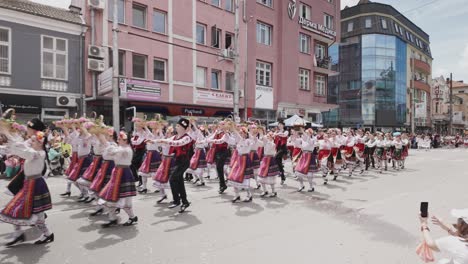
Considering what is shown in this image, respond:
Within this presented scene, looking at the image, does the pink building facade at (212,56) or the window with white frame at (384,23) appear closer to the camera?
the pink building facade at (212,56)

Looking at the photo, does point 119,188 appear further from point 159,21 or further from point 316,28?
point 316,28

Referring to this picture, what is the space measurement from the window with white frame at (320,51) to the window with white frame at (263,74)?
22.6 ft

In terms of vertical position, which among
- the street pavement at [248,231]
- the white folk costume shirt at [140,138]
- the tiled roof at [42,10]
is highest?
the tiled roof at [42,10]

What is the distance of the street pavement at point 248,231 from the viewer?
4.93 metres

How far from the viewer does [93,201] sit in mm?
8180

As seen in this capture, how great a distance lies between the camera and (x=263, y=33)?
26391mm

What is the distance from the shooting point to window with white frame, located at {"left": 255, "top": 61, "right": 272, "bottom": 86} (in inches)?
1019

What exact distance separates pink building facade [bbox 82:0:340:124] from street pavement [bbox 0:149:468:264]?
1041 centimetres

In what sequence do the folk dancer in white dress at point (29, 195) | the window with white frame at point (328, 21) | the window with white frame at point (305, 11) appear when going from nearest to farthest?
the folk dancer in white dress at point (29, 195) → the window with white frame at point (305, 11) → the window with white frame at point (328, 21)

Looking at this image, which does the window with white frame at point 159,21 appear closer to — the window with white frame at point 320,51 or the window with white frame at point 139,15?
the window with white frame at point 139,15

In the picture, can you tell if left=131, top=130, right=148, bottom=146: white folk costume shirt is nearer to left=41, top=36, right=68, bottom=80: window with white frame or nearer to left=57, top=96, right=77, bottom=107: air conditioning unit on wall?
left=57, top=96, right=77, bottom=107: air conditioning unit on wall

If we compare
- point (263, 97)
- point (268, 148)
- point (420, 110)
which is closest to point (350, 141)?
point (268, 148)

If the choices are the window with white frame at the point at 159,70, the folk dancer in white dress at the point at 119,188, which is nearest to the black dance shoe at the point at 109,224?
the folk dancer in white dress at the point at 119,188

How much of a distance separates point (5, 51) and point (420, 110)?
59342 mm
